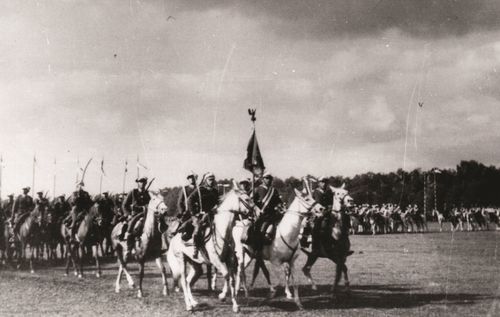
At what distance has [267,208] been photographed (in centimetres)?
1397

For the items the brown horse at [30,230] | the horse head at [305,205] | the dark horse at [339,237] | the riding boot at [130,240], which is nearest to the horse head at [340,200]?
the dark horse at [339,237]

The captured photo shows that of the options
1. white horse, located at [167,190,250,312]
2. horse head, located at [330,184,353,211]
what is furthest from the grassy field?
horse head, located at [330,184,353,211]

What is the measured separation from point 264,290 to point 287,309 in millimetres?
3105

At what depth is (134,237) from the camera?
50.2 feet

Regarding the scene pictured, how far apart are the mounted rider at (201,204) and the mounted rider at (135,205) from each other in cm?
273

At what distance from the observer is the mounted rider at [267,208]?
13.6 metres

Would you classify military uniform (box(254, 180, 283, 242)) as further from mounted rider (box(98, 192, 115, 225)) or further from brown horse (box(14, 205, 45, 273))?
brown horse (box(14, 205, 45, 273))

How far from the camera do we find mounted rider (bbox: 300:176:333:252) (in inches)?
575

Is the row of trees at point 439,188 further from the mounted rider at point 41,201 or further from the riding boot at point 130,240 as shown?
the riding boot at point 130,240

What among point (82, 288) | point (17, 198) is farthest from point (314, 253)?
point (17, 198)

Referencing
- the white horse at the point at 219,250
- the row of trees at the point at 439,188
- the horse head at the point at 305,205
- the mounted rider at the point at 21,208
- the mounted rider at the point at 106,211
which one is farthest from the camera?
the row of trees at the point at 439,188

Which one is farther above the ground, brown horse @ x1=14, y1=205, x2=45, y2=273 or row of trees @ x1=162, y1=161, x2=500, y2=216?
row of trees @ x1=162, y1=161, x2=500, y2=216

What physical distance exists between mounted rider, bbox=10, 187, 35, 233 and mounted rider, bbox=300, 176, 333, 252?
1476 centimetres

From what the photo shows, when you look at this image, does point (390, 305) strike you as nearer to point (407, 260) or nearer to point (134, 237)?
point (134, 237)
